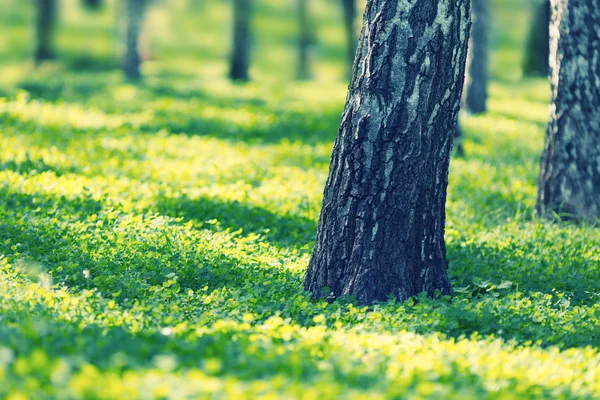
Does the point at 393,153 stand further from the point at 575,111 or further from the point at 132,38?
the point at 132,38

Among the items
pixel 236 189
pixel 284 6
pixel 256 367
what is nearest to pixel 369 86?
pixel 256 367

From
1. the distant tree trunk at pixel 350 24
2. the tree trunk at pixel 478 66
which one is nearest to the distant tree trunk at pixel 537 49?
the distant tree trunk at pixel 350 24

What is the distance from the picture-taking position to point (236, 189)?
31.6 feet

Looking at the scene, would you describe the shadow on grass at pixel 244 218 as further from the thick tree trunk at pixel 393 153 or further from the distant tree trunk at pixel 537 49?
the distant tree trunk at pixel 537 49

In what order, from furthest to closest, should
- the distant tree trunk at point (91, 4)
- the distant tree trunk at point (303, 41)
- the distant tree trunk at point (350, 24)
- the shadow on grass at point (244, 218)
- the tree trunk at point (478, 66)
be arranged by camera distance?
the distant tree trunk at point (91, 4) → the distant tree trunk at point (303, 41) → the distant tree trunk at point (350, 24) → the tree trunk at point (478, 66) → the shadow on grass at point (244, 218)

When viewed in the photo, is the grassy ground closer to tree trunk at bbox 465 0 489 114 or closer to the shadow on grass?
the shadow on grass

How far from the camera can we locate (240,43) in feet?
77.4

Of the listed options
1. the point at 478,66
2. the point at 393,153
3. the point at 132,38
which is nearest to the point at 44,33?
the point at 132,38

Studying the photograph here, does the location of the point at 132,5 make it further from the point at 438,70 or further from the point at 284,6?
the point at 284,6

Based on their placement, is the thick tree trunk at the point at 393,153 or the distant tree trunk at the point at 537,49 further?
the distant tree trunk at the point at 537,49

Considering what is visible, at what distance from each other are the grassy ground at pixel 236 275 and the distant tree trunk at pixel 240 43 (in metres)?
8.36

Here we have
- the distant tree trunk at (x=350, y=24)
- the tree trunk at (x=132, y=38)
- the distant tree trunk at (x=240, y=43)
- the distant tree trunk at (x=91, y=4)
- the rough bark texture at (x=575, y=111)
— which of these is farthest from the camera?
the distant tree trunk at (x=91, y=4)

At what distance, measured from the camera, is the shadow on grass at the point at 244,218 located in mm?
8164

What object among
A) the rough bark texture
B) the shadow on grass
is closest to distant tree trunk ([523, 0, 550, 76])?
the rough bark texture
